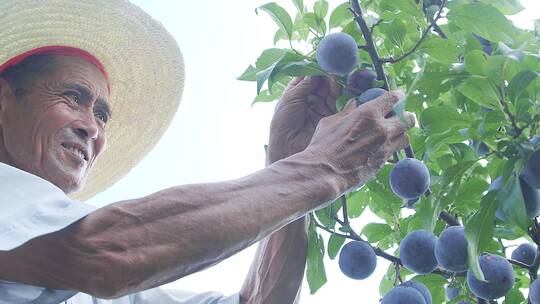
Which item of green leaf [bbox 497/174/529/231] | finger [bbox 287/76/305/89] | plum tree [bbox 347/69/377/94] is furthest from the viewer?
finger [bbox 287/76/305/89]

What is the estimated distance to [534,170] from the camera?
145 centimetres

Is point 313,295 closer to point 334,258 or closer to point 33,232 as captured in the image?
point 334,258

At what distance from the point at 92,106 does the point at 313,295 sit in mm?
846

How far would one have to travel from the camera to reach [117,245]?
4.49ft

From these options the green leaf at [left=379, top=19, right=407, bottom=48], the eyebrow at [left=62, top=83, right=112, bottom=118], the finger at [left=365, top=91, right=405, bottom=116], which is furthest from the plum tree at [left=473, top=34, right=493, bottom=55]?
the eyebrow at [left=62, top=83, right=112, bottom=118]

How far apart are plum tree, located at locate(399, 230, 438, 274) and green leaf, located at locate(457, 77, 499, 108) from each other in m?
0.32

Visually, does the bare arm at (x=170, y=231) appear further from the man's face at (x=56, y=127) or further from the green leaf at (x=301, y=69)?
the man's face at (x=56, y=127)

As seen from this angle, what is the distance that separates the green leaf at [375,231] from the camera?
203 centimetres

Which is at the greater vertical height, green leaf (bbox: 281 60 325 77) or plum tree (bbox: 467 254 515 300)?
green leaf (bbox: 281 60 325 77)

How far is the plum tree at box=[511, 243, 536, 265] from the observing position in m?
1.79

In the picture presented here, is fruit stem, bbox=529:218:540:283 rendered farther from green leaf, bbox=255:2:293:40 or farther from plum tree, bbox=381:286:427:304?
green leaf, bbox=255:2:293:40

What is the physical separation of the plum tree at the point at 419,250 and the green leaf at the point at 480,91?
12.6 inches

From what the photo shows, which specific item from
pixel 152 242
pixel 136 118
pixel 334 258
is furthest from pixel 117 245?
pixel 136 118

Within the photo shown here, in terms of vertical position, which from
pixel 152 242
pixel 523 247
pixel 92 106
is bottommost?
pixel 523 247
